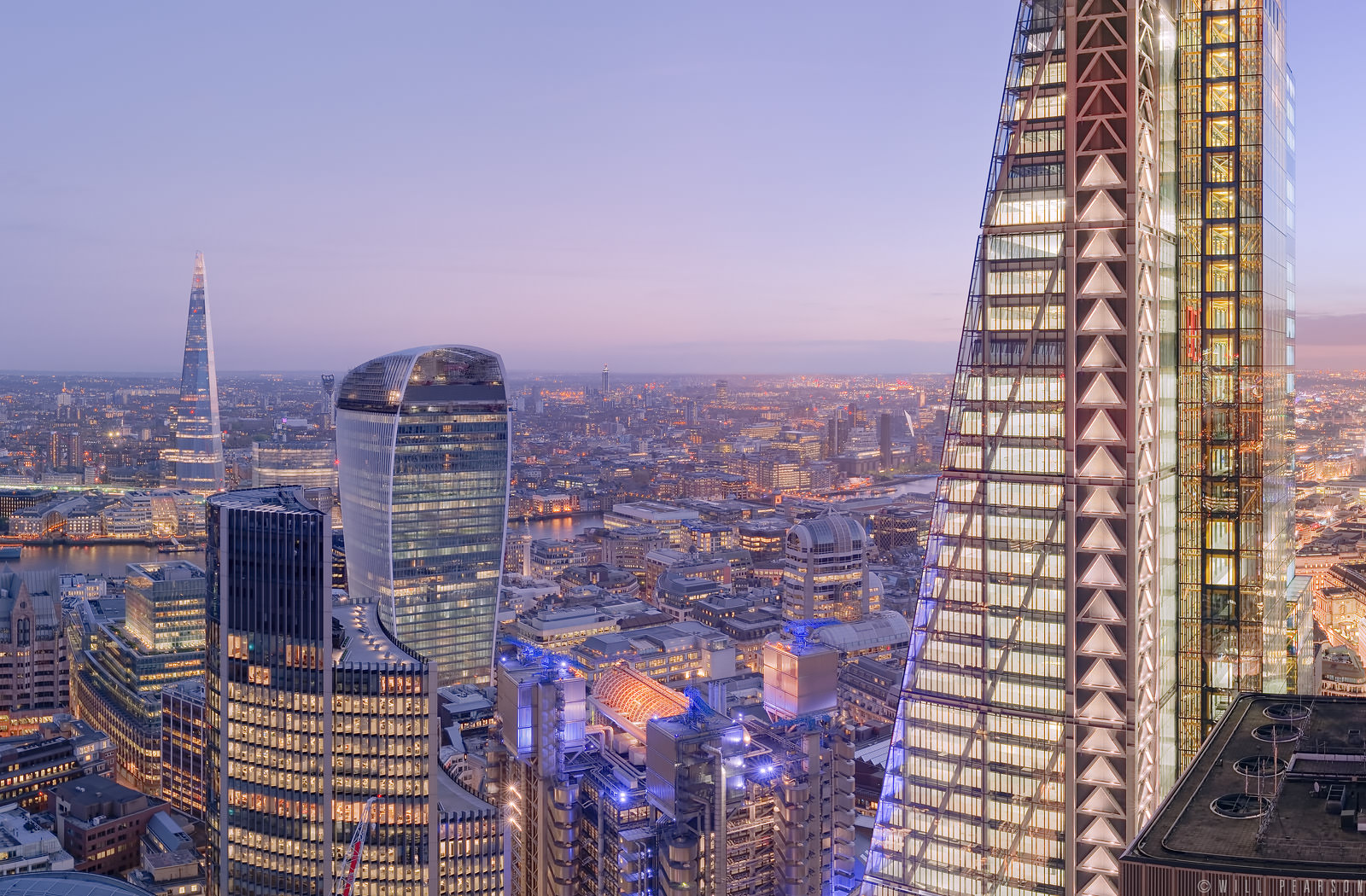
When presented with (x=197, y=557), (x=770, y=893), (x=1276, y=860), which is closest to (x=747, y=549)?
(x=197, y=557)

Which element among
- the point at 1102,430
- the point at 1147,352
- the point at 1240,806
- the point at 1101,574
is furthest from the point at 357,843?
the point at 1147,352

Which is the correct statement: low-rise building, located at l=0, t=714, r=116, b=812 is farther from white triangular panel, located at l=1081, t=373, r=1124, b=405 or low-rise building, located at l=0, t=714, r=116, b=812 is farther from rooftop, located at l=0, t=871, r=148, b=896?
white triangular panel, located at l=1081, t=373, r=1124, b=405

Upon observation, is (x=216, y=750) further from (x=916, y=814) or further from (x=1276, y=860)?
(x=1276, y=860)

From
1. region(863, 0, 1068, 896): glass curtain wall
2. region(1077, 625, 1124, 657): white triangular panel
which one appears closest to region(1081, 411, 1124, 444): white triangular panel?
region(863, 0, 1068, 896): glass curtain wall

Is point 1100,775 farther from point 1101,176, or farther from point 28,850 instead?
point 28,850

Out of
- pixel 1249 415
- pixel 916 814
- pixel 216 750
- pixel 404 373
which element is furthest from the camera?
pixel 404 373

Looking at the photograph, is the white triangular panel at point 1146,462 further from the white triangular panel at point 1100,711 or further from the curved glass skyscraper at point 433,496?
the curved glass skyscraper at point 433,496
